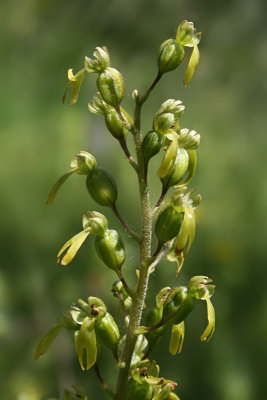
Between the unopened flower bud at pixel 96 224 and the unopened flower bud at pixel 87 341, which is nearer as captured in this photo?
the unopened flower bud at pixel 87 341

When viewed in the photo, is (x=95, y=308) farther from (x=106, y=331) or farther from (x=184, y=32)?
(x=184, y=32)

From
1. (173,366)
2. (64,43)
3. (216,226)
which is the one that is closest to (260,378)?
(173,366)

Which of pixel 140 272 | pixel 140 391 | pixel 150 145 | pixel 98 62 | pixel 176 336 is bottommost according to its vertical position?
pixel 140 391

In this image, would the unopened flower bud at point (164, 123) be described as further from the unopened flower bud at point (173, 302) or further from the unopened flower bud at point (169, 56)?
the unopened flower bud at point (173, 302)

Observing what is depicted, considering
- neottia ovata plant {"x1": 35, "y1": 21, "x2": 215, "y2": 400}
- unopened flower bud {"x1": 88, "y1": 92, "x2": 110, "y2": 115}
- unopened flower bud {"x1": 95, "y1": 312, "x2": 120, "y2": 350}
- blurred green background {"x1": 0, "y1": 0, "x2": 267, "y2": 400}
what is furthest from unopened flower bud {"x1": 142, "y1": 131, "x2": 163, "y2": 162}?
blurred green background {"x1": 0, "y1": 0, "x2": 267, "y2": 400}

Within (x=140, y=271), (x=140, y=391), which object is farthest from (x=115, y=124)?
(x=140, y=391)

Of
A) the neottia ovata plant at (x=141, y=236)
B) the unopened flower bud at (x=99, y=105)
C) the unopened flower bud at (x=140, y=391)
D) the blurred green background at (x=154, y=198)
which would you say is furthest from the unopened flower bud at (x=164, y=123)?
the blurred green background at (x=154, y=198)

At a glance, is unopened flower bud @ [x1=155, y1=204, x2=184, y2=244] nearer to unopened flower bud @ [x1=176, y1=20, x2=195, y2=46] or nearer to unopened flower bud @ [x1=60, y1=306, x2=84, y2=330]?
unopened flower bud @ [x1=60, y1=306, x2=84, y2=330]
